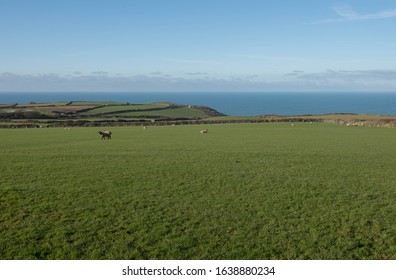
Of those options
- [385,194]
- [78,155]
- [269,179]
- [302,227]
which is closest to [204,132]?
[78,155]

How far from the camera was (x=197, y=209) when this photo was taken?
14859mm

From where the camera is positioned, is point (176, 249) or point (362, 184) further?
point (362, 184)

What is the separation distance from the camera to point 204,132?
5497 centimetres

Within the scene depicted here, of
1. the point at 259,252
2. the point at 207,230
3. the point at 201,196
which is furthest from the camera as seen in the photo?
the point at 201,196

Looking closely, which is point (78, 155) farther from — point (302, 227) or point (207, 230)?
point (302, 227)

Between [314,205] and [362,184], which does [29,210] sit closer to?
[314,205]

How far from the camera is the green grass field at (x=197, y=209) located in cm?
1131

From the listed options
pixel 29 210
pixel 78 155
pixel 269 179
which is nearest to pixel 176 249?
pixel 29 210

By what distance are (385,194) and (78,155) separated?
22.2 metres

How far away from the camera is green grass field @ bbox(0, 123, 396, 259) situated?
11.3 meters
